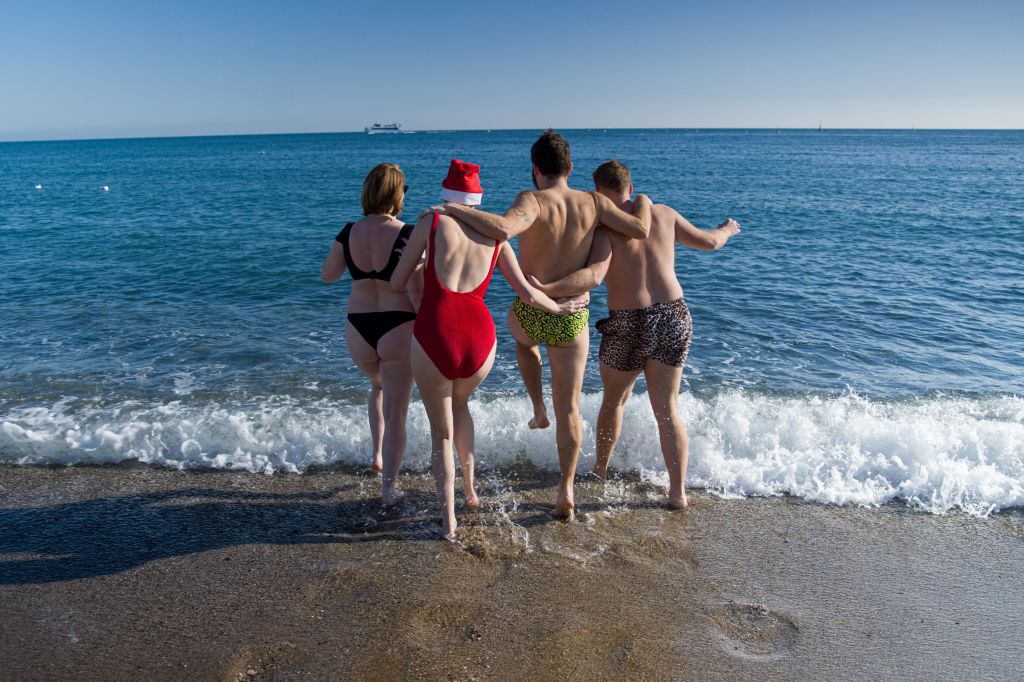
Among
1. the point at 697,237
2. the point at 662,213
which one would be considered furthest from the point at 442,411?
the point at 697,237

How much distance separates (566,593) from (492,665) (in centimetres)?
65

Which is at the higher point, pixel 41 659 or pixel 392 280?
pixel 392 280

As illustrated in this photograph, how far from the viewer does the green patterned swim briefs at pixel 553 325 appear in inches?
153

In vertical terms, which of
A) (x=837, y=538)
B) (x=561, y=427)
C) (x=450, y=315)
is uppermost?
(x=450, y=315)

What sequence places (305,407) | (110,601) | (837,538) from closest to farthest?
(110,601)
(837,538)
(305,407)

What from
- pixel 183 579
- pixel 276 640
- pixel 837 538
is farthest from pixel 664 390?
pixel 183 579

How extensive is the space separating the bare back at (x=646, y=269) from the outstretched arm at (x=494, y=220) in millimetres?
705

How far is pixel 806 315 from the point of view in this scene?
9781mm

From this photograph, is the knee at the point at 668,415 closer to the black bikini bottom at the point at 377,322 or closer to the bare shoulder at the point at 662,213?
the bare shoulder at the point at 662,213

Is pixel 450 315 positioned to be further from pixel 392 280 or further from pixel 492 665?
pixel 492 665

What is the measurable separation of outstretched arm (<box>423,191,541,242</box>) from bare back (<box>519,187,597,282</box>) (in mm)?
137

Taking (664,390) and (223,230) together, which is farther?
(223,230)

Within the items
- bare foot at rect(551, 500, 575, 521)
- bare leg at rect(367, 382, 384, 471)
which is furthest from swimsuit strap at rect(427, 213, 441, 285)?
bare foot at rect(551, 500, 575, 521)

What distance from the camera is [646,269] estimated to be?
409 cm
